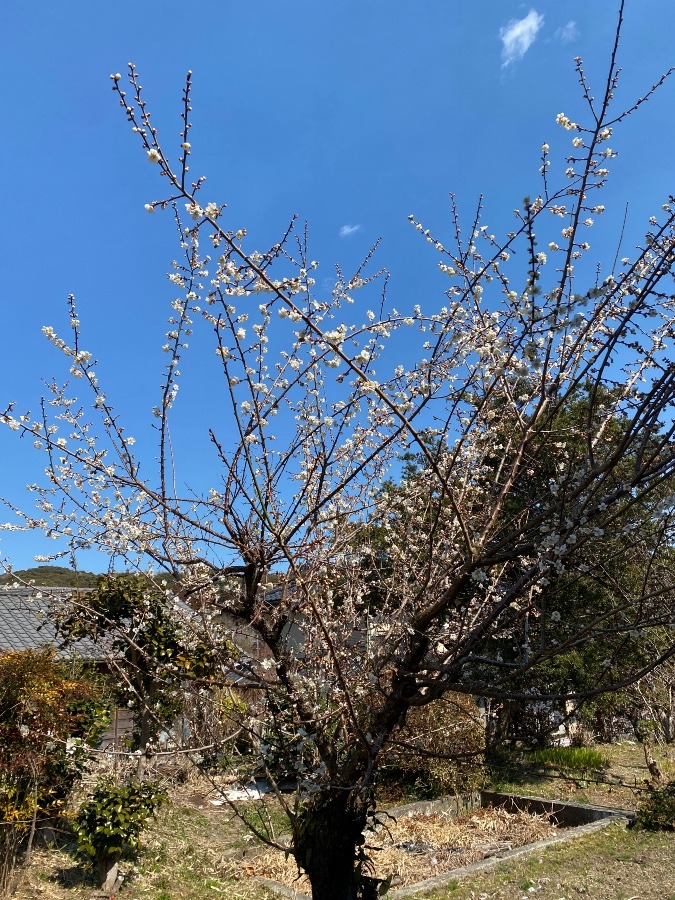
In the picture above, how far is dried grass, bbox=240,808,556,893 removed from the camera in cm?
533

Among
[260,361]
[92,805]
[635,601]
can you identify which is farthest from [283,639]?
[92,805]

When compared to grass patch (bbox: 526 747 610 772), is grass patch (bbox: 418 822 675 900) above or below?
below

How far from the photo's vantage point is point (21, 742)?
526 cm

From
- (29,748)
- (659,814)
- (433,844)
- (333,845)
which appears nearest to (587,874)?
(659,814)

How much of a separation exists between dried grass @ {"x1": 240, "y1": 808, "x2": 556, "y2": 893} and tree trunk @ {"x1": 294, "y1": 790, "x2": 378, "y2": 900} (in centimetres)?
256

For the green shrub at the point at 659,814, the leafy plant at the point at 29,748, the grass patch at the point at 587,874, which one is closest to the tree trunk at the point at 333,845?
the grass patch at the point at 587,874

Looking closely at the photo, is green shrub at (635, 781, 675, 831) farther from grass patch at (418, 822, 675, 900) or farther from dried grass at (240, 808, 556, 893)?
dried grass at (240, 808, 556, 893)

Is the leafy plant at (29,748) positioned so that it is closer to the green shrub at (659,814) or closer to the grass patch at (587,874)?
the grass patch at (587,874)

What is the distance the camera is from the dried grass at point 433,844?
5.33 m

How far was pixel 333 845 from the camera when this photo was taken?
2.47m

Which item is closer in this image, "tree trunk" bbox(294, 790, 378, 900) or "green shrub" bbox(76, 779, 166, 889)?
"tree trunk" bbox(294, 790, 378, 900)

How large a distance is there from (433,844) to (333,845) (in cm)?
443

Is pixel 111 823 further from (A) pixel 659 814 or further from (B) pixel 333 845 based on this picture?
(A) pixel 659 814

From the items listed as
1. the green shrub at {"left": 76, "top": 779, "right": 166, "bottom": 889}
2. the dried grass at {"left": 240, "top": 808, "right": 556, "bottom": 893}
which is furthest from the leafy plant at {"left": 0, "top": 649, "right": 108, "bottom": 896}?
the dried grass at {"left": 240, "top": 808, "right": 556, "bottom": 893}
